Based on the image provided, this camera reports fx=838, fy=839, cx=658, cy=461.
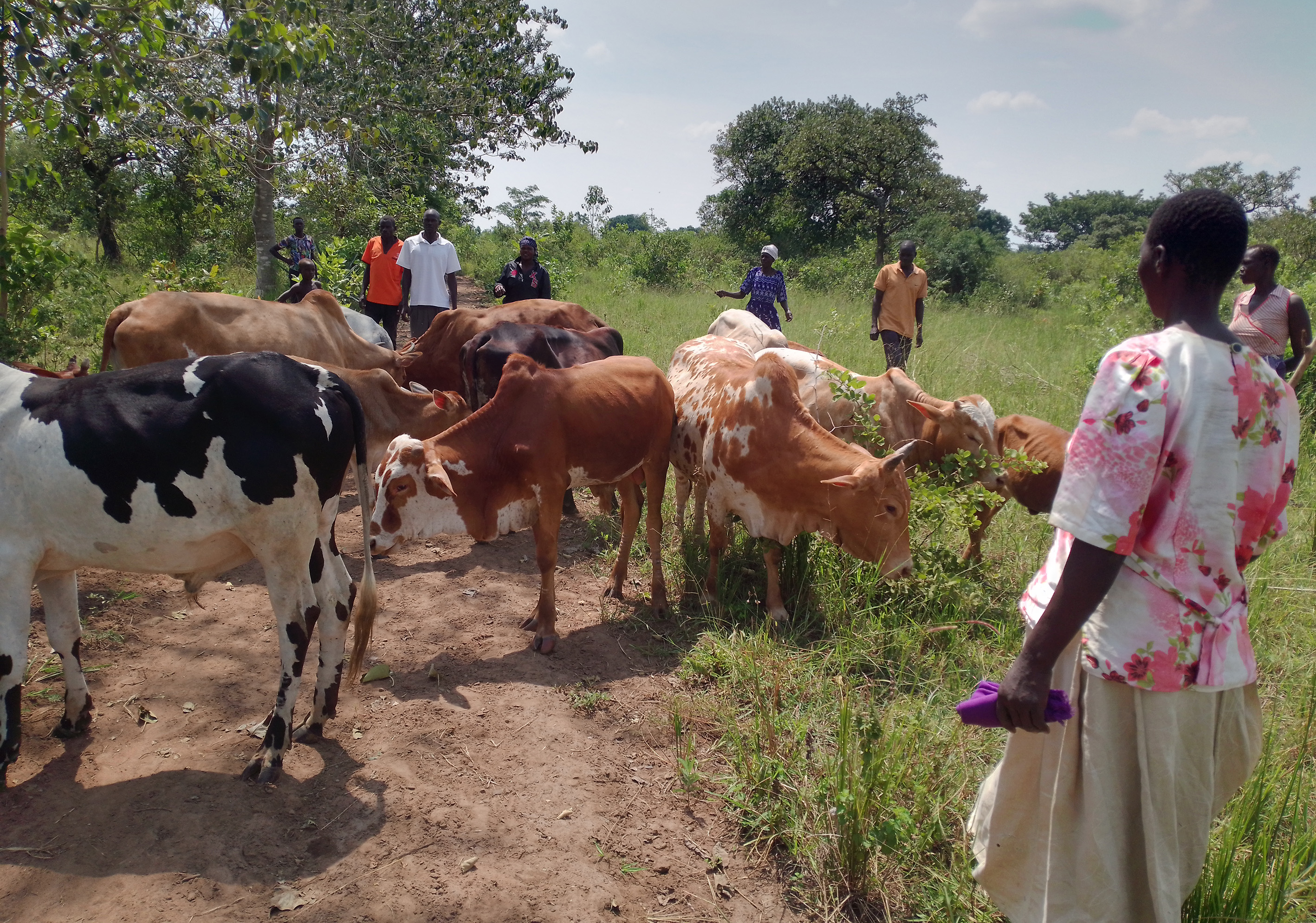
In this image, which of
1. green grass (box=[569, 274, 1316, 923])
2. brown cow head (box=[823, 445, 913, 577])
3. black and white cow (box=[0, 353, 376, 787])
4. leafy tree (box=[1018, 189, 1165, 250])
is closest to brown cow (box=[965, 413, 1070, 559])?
green grass (box=[569, 274, 1316, 923])

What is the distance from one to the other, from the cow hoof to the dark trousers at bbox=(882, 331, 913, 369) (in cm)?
797

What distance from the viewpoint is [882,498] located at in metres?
4.85

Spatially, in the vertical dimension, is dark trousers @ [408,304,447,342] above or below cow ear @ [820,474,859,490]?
above

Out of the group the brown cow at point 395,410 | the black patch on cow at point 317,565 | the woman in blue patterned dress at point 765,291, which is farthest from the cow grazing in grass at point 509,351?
the woman in blue patterned dress at point 765,291

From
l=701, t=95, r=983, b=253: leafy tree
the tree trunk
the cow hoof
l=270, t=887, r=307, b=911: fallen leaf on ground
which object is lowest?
l=270, t=887, r=307, b=911: fallen leaf on ground

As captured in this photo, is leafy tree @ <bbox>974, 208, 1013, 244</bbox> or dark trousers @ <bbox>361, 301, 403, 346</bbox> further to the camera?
leafy tree @ <bbox>974, 208, 1013, 244</bbox>

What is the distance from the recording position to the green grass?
295cm

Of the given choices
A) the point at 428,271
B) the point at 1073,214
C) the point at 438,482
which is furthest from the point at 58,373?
the point at 1073,214

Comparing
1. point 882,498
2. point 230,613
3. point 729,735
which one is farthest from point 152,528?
point 882,498

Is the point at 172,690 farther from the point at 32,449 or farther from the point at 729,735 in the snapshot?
the point at 729,735

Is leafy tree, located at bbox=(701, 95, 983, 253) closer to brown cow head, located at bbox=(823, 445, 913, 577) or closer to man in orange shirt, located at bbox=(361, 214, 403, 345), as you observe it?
man in orange shirt, located at bbox=(361, 214, 403, 345)

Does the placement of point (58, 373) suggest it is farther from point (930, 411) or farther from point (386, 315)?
point (930, 411)

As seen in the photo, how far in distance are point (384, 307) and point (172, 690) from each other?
7031 mm

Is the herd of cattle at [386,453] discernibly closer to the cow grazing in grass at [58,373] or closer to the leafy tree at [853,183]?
the cow grazing in grass at [58,373]
